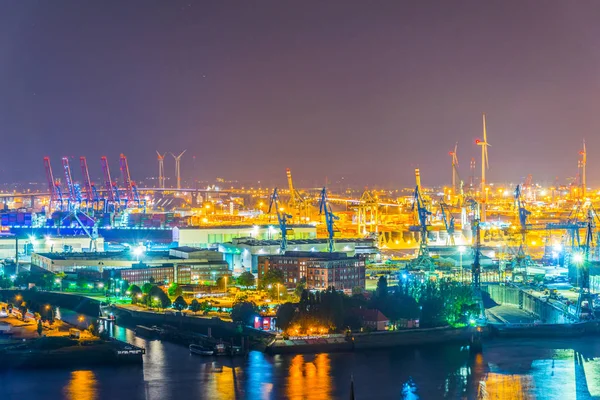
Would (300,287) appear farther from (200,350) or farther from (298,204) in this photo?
(298,204)

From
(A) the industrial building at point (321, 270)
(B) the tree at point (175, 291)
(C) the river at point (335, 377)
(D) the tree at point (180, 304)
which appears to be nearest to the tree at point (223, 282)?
(A) the industrial building at point (321, 270)

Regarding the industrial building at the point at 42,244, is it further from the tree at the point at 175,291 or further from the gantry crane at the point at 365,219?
the tree at the point at 175,291

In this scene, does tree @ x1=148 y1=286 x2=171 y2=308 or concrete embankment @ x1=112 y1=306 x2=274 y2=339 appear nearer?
concrete embankment @ x1=112 y1=306 x2=274 y2=339

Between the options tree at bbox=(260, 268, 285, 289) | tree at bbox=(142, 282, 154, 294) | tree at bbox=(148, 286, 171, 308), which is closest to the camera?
tree at bbox=(148, 286, 171, 308)

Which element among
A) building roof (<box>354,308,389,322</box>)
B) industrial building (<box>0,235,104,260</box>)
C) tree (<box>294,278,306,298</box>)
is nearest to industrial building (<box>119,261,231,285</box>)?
tree (<box>294,278,306,298</box>)

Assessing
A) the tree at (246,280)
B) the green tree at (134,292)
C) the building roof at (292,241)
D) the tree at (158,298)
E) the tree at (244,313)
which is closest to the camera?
the tree at (244,313)

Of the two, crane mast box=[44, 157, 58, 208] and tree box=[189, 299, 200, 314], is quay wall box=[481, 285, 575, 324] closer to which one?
tree box=[189, 299, 200, 314]
